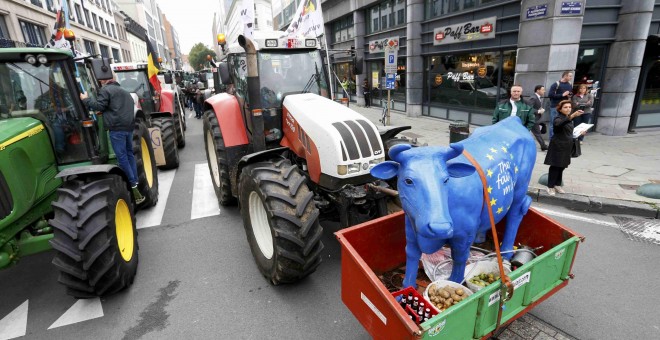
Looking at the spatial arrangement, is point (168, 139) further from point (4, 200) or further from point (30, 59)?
point (4, 200)

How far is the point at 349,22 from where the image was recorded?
1961cm

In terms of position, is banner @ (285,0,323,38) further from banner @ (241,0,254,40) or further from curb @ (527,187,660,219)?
curb @ (527,187,660,219)

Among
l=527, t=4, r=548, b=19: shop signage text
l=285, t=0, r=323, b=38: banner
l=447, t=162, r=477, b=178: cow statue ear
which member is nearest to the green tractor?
l=285, t=0, r=323, b=38: banner

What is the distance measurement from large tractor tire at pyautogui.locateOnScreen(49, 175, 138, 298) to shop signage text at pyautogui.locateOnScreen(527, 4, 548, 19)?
33.5 feet

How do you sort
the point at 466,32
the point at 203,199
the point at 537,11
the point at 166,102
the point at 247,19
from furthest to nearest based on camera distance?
1. the point at 466,32
2. the point at 166,102
3. the point at 537,11
4. the point at 203,199
5. the point at 247,19

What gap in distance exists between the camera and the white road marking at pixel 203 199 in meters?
5.93

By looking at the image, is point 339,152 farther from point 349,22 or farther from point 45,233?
point 349,22

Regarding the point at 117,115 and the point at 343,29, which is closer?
the point at 117,115

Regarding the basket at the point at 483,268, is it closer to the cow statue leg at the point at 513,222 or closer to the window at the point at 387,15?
the cow statue leg at the point at 513,222

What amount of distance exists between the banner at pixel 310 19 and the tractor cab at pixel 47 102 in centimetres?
297

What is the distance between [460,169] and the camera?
7.88 feet

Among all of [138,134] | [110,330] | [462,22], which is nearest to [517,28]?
[462,22]

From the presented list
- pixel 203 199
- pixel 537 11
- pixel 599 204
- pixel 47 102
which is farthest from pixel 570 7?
pixel 47 102

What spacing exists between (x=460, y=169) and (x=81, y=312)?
390cm
